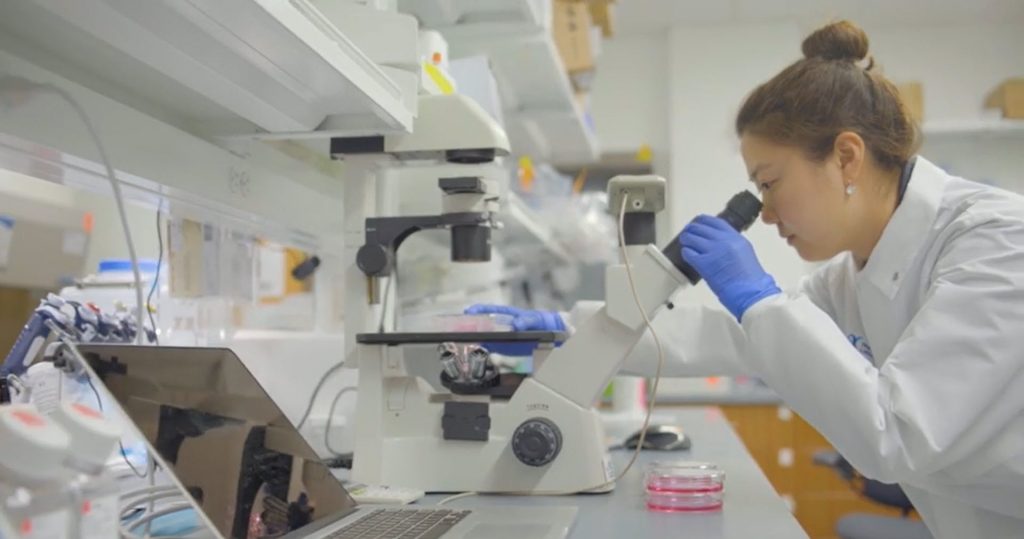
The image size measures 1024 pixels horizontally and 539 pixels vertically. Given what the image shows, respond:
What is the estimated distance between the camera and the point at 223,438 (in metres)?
0.92

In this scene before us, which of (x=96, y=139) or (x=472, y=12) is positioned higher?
(x=472, y=12)

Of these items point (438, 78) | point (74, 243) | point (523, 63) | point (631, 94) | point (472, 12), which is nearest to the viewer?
point (438, 78)

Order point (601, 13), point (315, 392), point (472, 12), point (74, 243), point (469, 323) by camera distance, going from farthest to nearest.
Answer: point (601, 13)
point (74, 243)
point (472, 12)
point (315, 392)
point (469, 323)

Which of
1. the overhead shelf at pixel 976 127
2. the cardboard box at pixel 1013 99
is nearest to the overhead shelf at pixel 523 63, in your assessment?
the overhead shelf at pixel 976 127

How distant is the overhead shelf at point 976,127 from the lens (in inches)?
165

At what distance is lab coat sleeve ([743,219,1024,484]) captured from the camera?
1086 mm

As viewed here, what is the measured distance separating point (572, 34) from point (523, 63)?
52cm

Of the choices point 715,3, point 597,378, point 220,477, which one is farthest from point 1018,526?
point 715,3

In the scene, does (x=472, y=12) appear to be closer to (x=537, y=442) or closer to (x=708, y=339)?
(x=708, y=339)

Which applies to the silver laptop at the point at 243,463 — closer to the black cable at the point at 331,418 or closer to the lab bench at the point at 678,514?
the lab bench at the point at 678,514

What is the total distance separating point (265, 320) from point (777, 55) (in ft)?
11.3

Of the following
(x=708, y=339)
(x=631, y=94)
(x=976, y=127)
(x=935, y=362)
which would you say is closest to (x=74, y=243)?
(x=708, y=339)

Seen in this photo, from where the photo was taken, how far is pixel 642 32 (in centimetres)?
487

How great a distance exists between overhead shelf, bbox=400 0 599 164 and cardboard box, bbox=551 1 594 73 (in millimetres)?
120
